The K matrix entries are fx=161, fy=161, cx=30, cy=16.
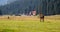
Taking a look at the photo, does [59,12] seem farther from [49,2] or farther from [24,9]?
[24,9]

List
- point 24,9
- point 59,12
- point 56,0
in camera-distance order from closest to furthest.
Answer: point 59,12 → point 56,0 → point 24,9

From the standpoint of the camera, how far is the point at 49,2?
56.3 metres

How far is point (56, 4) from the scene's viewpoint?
54375 millimetres

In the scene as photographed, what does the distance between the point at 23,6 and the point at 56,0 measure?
33.4 meters

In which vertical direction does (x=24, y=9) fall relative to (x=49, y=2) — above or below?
below

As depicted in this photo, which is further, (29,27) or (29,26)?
(29,26)

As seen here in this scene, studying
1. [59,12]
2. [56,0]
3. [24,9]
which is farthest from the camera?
[24,9]

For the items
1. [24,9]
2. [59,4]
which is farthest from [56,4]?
[24,9]

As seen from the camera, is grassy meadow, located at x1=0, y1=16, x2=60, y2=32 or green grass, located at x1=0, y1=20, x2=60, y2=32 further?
grassy meadow, located at x1=0, y1=16, x2=60, y2=32

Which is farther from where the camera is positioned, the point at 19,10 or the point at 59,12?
the point at 19,10

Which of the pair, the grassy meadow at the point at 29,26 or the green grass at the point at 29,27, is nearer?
the green grass at the point at 29,27

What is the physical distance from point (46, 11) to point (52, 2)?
4.36 metres

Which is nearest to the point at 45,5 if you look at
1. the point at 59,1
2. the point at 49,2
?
the point at 49,2

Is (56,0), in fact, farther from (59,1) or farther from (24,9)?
(24,9)
